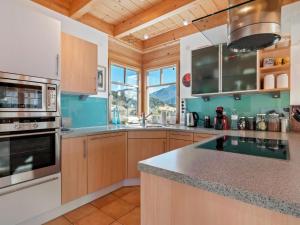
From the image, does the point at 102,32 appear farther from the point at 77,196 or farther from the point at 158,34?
the point at 77,196

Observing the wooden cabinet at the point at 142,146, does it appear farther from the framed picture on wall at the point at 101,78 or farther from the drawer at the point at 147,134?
the framed picture on wall at the point at 101,78

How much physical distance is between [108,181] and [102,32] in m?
2.47

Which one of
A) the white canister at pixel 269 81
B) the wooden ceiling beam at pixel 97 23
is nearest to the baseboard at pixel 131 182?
the white canister at pixel 269 81

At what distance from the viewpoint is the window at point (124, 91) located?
3.43 meters

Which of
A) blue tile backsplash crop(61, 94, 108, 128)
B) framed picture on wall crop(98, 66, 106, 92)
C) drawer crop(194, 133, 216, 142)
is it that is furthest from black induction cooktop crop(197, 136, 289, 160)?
framed picture on wall crop(98, 66, 106, 92)

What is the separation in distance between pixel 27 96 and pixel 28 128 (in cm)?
31

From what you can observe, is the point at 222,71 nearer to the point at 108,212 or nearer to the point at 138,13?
the point at 138,13

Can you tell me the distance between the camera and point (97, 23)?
9.67 feet

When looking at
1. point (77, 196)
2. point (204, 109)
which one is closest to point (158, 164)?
point (77, 196)

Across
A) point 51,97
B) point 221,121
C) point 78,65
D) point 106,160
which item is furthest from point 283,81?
point 51,97

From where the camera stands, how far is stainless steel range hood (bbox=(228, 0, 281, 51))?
3.58 feet

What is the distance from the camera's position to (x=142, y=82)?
158 inches

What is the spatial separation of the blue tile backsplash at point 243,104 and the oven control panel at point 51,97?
2.15m

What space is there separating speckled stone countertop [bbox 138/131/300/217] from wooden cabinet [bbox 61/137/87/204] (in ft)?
4.68
